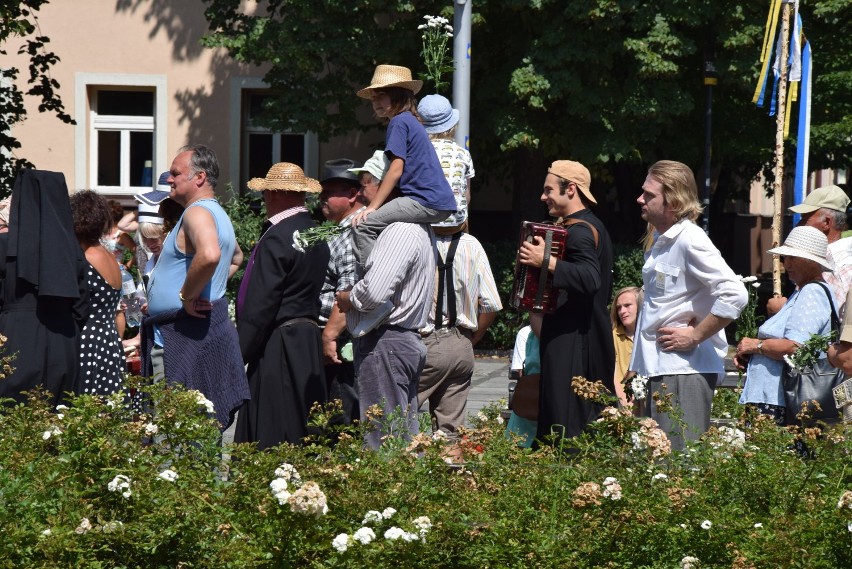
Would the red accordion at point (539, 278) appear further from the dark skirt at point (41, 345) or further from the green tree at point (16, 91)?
the green tree at point (16, 91)

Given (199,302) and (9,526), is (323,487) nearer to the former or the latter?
(9,526)

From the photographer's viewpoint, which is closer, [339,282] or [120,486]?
[120,486]

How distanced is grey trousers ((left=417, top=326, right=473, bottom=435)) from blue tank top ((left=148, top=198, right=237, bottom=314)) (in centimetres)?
108

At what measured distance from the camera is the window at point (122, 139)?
2395 cm

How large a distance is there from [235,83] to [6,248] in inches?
697

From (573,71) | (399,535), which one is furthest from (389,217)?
(573,71)

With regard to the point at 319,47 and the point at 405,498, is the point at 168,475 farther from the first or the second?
the point at 319,47

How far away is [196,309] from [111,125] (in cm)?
1858

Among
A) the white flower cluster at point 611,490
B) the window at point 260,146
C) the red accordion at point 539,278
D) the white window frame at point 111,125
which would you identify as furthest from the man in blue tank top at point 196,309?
the window at point 260,146

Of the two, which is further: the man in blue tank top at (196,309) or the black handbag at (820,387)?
the man in blue tank top at (196,309)

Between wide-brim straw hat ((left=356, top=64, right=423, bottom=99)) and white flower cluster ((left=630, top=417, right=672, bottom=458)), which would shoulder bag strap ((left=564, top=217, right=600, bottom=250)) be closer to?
wide-brim straw hat ((left=356, top=64, right=423, bottom=99))

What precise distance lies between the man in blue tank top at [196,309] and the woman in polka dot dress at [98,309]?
0.92 feet

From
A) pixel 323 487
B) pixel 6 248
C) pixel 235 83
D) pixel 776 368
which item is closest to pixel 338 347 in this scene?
pixel 6 248

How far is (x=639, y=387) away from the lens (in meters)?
5.73
